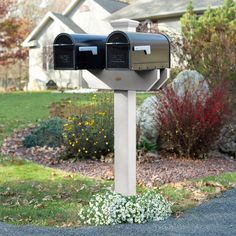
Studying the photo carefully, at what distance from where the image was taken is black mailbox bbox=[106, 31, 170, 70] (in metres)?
5.11

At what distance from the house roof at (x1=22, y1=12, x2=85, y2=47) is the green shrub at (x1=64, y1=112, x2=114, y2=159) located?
24.2m

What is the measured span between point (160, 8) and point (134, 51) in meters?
24.2

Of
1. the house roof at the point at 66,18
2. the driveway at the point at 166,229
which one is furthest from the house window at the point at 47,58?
the driveway at the point at 166,229

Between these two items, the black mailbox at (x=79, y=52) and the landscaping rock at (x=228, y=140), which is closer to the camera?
the black mailbox at (x=79, y=52)

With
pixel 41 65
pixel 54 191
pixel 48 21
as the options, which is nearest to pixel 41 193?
pixel 54 191

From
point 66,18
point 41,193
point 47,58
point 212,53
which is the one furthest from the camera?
point 66,18

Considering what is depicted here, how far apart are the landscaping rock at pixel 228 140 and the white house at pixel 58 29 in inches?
928

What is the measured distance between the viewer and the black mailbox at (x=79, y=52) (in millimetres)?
5383

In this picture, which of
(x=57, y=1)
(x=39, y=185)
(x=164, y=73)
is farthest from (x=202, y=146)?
(x=57, y=1)

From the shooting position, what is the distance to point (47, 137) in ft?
35.2

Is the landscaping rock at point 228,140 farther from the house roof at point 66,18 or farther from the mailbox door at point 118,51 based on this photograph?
the house roof at point 66,18

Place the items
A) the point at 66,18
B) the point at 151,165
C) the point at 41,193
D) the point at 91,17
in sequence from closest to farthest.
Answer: the point at 41,193
the point at 151,165
the point at 91,17
the point at 66,18

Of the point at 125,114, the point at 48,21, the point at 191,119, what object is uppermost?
the point at 48,21

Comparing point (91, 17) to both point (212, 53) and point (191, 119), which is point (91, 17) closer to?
point (212, 53)
